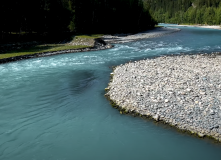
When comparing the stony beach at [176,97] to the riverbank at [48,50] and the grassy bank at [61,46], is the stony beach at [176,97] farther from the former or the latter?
the grassy bank at [61,46]

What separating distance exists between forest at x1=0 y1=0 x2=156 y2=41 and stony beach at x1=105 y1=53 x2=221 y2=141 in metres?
37.3

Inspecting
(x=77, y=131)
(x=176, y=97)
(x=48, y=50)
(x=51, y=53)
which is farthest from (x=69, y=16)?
(x=77, y=131)

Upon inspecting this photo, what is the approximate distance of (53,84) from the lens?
2080 centimetres

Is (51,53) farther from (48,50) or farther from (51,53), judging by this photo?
(48,50)

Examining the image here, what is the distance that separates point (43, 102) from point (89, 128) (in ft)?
18.8

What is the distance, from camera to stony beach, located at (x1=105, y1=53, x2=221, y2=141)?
38.8 feet

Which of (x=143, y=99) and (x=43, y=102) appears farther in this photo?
(x=43, y=102)

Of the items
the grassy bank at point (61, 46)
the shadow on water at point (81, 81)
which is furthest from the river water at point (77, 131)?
the grassy bank at point (61, 46)

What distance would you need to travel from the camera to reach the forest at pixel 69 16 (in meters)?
47.1

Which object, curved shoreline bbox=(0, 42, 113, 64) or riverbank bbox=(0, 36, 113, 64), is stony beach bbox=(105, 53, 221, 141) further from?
riverbank bbox=(0, 36, 113, 64)

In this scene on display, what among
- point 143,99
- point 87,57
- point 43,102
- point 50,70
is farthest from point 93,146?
point 87,57

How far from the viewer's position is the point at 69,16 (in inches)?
2370

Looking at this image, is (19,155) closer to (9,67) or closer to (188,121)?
(188,121)

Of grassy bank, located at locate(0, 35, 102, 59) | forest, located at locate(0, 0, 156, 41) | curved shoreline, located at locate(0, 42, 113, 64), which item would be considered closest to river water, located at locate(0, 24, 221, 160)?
curved shoreline, located at locate(0, 42, 113, 64)
